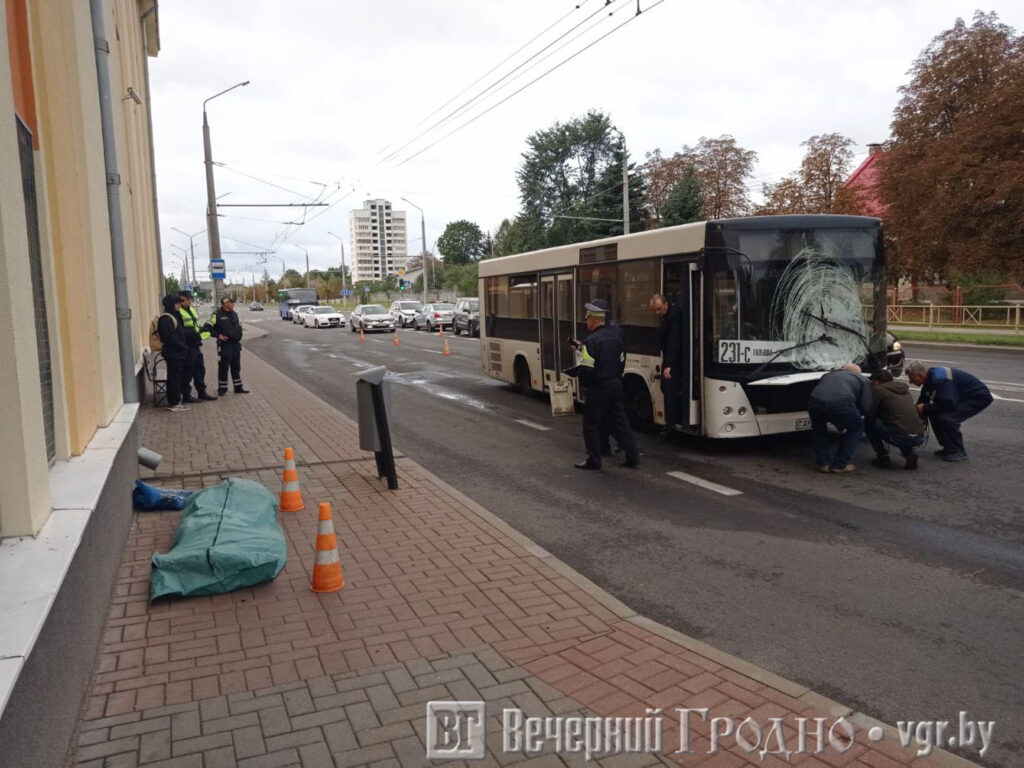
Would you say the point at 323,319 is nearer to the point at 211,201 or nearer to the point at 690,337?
the point at 211,201

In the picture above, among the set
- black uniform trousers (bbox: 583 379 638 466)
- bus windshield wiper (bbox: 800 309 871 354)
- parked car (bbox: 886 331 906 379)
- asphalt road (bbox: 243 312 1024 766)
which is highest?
bus windshield wiper (bbox: 800 309 871 354)

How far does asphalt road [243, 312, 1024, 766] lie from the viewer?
4258 millimetres

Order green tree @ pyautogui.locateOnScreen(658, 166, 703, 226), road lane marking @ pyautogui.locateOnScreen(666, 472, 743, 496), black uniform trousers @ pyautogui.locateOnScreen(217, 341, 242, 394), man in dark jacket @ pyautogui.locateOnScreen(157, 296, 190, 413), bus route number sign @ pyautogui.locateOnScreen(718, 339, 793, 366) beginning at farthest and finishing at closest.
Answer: green tree @ pyautogui.locateOnScreen(658, 166, 703, 226) → black uniform trousers @ pyautogui.locateOnScreen(217, 341, 242, 394) → man in dark jacket @ pyautogui.locateOnScreen(157, 296, 190, 413) → bus route number sign @ pyautogui.locateOnScreen(718, 339, 793, 366) → road lane marking @ pyautogui.locateOnScreen(666, 472, 743, 496)

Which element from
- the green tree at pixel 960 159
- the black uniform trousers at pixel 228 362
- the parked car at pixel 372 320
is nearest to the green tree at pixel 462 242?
the parked car at pixel 372 320

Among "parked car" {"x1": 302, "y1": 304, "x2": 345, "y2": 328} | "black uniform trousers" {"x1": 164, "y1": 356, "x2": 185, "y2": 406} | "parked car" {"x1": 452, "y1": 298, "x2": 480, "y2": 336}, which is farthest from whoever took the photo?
"parked car" {"x1": 302, "y1": 304, "x2": 345, "y2": 328}

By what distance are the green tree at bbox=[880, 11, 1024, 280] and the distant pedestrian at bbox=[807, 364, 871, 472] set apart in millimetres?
24772

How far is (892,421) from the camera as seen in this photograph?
28.2 feet

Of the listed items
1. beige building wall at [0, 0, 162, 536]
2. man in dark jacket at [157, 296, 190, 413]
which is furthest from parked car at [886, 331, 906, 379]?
man in dark jacket at [157, 296, 190, 413]

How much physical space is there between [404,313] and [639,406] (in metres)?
36.2

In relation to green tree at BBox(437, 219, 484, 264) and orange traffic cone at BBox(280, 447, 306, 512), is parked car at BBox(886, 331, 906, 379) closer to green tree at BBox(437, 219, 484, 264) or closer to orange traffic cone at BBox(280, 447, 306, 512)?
orange traffic cone at BBox(280, 447, 306, 512)

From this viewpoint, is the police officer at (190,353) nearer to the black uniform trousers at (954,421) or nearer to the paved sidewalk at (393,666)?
the paved sidewalk at (393,666)

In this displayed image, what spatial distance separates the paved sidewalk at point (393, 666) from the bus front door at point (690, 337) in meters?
3.80

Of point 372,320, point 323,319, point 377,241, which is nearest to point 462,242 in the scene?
point 377,241

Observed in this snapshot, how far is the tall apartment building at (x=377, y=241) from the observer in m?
173
